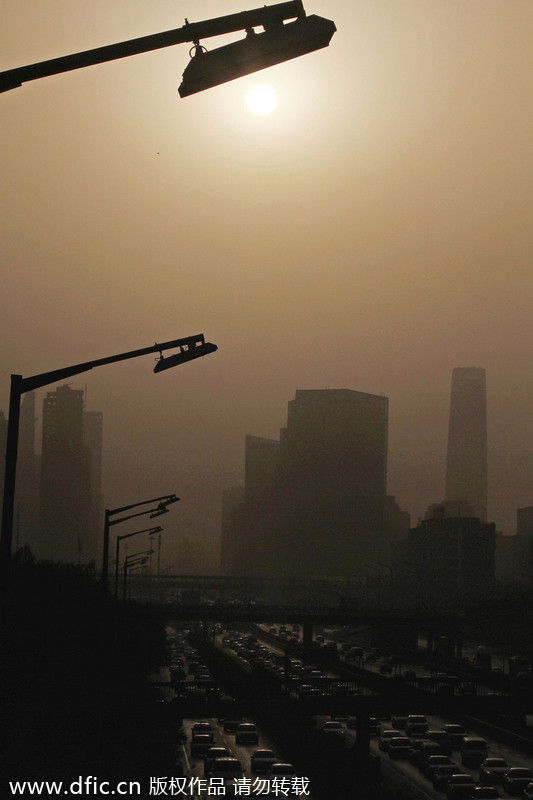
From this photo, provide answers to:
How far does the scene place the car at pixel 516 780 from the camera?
1683 inches

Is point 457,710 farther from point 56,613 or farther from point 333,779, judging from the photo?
point 56,613

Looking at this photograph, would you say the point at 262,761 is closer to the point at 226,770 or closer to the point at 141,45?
the point at 226,770

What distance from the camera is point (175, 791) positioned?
36.7 metres

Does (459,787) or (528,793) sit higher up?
(528,793)

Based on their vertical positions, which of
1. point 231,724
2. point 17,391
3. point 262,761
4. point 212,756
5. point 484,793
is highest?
point 17,391

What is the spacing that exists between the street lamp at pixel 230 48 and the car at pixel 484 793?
35962mm

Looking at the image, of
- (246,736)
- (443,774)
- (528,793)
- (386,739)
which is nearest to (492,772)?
(443,774)

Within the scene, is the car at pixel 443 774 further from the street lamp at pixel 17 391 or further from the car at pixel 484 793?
the street lamp at pixel 17 391

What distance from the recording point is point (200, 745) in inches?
2192

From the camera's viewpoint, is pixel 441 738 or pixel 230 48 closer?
pixel 230 48

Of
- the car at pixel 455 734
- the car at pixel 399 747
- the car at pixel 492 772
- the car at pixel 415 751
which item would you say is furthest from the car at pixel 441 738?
the car at pixel 492 772

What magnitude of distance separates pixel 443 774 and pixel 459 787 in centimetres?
475

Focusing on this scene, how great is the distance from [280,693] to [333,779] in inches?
504

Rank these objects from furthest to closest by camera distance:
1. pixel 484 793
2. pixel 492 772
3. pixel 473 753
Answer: pixel 473 753
pixel 492 772
pixel 484 793
